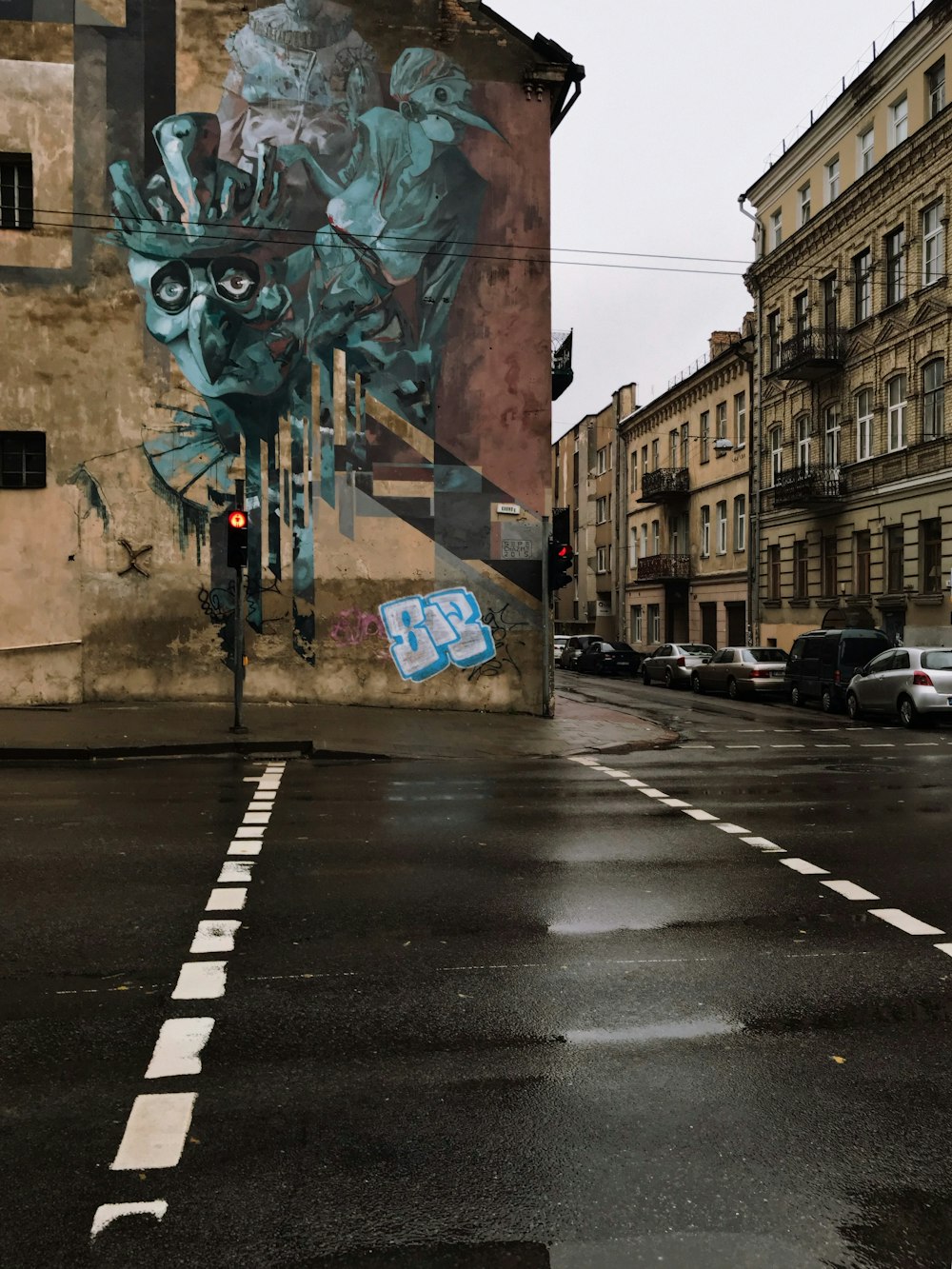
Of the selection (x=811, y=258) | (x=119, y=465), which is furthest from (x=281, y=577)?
(x=811, y=258)

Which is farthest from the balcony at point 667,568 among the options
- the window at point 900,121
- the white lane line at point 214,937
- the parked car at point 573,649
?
the white lane line at point 214,937

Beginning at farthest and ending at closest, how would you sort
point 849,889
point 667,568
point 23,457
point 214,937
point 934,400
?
point 667,568 → point 934,400 → point 23,457 → point 849,889 → point 214,937

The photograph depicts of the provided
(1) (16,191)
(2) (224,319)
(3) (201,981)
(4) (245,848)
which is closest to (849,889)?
(3) (201,981)

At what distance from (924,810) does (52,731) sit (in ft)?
37.4

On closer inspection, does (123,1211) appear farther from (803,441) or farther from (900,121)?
(803,441)

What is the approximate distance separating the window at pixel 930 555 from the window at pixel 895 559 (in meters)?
0.85

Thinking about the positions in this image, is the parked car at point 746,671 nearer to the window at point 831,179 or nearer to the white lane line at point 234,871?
the window at point 831,179

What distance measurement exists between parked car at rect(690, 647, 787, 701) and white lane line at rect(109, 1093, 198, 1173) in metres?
26.4

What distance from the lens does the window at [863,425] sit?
32688mm

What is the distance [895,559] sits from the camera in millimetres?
31109

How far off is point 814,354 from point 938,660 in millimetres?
16172

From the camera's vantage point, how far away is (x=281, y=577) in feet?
65.7

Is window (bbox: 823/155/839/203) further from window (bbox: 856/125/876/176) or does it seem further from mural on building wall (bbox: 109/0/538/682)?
mural on building wall (bbox: 109/0/538/682)

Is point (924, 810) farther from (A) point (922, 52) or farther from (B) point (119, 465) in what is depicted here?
(A) point (922, 52)
